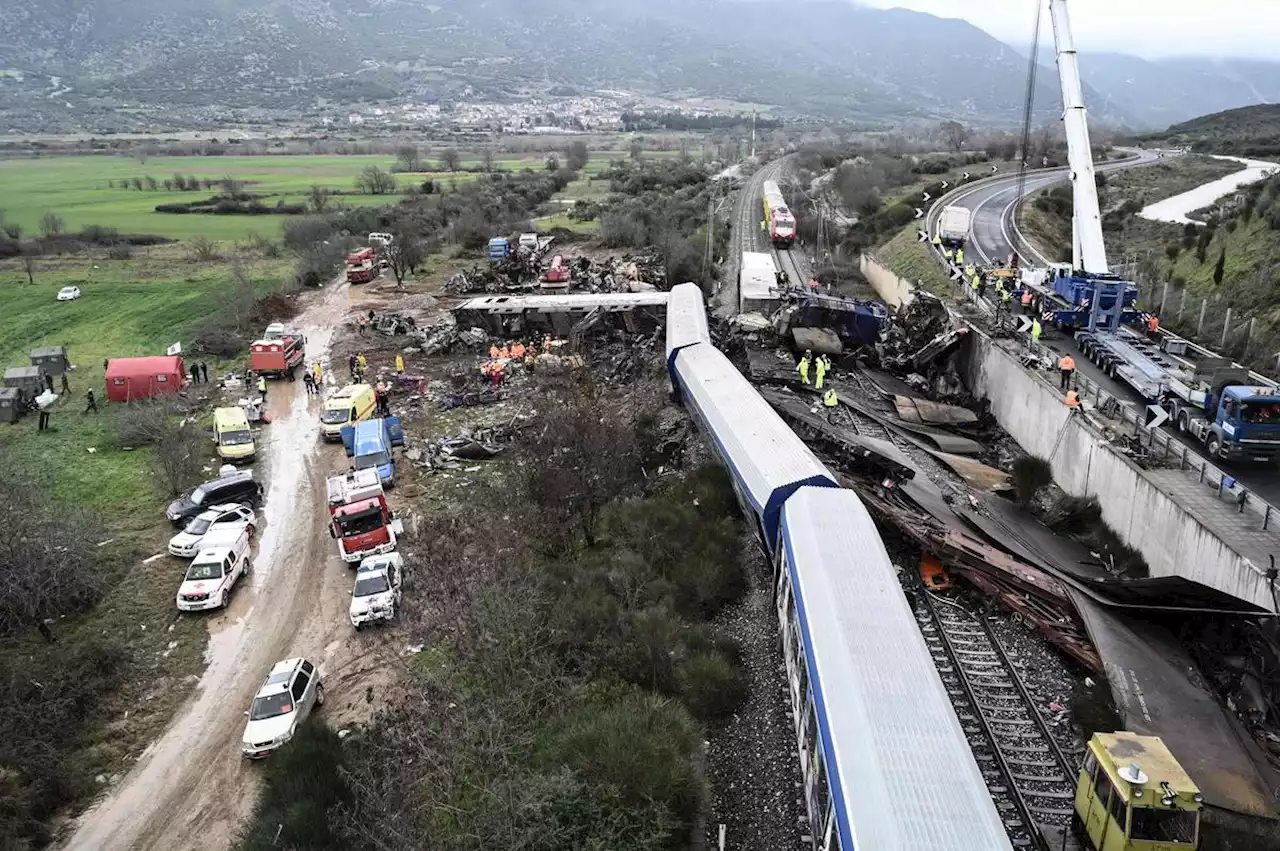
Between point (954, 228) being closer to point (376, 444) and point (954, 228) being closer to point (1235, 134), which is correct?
point (376, 444)

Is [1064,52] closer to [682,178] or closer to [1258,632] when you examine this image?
[1258,632]

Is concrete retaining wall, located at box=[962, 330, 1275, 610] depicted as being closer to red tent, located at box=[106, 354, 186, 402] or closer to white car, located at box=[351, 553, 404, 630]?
white car, located at box=[351, 553, 404, 630]

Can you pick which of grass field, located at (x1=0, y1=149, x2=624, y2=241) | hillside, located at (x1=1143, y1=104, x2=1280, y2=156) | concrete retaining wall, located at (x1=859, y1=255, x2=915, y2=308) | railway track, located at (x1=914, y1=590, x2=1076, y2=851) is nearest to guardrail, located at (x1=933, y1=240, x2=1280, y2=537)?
railway track, located at (x1=914, y1=590, x2=1076, y2=851)

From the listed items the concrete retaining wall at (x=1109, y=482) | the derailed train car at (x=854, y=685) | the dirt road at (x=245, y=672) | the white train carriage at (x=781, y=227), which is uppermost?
the white train carriage at (x=781, y=227)

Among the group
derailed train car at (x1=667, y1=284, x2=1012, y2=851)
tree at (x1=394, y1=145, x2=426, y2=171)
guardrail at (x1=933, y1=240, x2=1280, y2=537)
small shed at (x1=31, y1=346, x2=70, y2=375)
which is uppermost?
tree at (x1=394, y1=145, x2=426, y2=171)

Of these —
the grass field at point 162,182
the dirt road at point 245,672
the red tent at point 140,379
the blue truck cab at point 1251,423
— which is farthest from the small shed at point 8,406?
the grass field at point 162,182

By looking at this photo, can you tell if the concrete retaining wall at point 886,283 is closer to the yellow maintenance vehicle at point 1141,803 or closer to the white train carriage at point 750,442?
the white train carriage at point 750,442

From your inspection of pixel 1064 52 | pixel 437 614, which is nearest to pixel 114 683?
pixel 437 614

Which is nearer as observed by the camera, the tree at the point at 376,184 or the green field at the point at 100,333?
the green field at the point at 100,333
